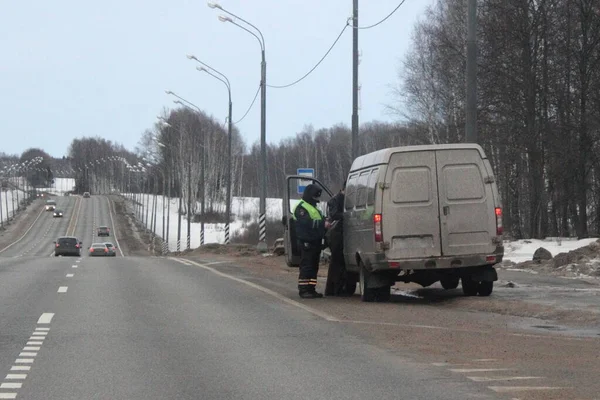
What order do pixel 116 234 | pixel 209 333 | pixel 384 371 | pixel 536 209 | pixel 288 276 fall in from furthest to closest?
pixel 116 234
pixel 536 209
pixel 288 276
pixel 209 333
pixel 384 371

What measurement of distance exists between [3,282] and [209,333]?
990cm

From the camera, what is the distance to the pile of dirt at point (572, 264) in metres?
21.0

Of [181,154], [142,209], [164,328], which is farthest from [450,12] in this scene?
[142,209]

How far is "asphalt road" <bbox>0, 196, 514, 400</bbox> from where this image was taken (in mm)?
7879

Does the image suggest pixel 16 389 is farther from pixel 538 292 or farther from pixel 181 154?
pixel 181 154

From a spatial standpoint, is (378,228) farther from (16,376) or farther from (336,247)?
(16,376)

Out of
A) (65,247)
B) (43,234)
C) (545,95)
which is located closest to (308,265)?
(545,95)

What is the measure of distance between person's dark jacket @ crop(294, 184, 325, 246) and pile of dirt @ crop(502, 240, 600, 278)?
269 inches

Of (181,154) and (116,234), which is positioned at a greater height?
(181,154)

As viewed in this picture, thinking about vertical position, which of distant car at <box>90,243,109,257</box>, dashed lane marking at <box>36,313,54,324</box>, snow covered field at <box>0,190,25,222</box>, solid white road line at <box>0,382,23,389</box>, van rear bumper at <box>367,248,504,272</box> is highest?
snow covered field at <box>0,190,25,222</box>

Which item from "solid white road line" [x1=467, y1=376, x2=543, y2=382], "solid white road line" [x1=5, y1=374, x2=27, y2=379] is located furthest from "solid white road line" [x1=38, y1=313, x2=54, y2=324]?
"solid white road line" [x1=467, y1=376, x2=543, y2=382]

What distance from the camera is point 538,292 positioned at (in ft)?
54.2

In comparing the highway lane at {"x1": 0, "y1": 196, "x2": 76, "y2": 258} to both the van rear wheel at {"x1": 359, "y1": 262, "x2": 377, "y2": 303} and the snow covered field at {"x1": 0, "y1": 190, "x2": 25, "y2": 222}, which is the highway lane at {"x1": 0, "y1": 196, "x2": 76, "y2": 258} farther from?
the van rear wheel at {"x1": 359, "y1": 262, "x2": 377, "y2": 303}

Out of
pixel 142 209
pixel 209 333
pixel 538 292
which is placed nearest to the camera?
pixel 209 333
